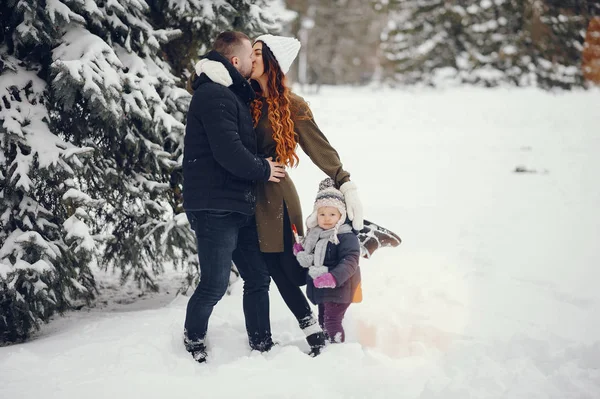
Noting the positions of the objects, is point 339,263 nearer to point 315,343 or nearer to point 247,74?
point 315,343

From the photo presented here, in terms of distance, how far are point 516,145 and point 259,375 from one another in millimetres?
11919

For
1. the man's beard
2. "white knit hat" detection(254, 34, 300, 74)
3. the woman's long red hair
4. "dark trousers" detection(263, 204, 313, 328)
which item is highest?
"white knit hat" detection(254, 34, 300, 74)

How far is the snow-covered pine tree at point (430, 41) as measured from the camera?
23.2m

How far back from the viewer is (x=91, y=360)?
137 inches

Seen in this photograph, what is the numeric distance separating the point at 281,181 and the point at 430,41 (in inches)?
1015

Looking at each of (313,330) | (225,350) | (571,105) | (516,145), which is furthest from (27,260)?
(571,105)

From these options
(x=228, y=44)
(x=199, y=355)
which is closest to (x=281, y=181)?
(x=228, y=44)

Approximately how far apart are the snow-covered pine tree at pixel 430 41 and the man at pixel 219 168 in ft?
68.4

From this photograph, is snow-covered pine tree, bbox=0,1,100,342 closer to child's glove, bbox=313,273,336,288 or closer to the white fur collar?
the white fur collar

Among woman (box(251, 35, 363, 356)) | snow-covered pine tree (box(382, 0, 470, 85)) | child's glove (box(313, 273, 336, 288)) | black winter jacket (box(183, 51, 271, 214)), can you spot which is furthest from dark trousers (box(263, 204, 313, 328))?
snow-covered pine tree (box(382, 0, 470, 85))

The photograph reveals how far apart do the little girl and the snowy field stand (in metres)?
0.39

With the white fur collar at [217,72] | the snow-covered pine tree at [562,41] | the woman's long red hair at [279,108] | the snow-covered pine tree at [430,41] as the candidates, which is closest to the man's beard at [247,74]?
the woman's long red hair at [279,108]

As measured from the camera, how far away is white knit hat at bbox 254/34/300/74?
11.5ft

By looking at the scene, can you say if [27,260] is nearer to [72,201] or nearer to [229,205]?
[72,201]
